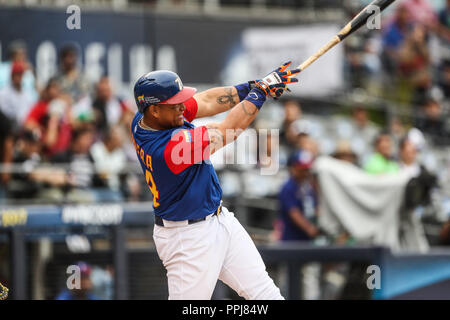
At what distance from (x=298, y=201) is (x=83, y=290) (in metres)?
2.48

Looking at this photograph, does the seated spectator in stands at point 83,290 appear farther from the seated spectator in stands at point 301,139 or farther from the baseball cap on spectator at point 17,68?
the baseball cap on spectator at point 17,68

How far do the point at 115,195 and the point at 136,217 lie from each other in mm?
777

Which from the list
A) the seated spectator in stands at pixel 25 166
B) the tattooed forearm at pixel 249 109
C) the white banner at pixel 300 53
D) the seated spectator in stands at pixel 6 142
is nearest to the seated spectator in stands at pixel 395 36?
the white banner at pixel 300 53

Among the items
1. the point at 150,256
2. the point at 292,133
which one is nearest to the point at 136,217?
the point at 150,256

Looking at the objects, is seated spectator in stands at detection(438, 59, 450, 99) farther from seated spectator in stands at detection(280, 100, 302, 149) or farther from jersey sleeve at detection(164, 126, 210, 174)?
jersey sleeve at detection(164, 126, 210, 174)

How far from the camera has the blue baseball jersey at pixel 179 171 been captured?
457 centimetres

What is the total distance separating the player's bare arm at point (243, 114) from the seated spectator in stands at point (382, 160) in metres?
4.34

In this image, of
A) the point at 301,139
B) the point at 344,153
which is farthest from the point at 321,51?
the point at 344,153

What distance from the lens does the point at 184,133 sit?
4586 mm

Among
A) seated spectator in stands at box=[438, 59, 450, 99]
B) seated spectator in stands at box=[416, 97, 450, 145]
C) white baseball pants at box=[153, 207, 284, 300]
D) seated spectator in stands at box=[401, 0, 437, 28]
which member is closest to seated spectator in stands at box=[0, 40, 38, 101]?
white baseball pants at box=[153, 207, 284, 300]

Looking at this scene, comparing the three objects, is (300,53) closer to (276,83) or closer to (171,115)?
(276,83)

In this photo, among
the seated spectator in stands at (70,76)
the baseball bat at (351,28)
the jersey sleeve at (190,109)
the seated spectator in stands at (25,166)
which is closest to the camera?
the baseball bat at (351,28)
